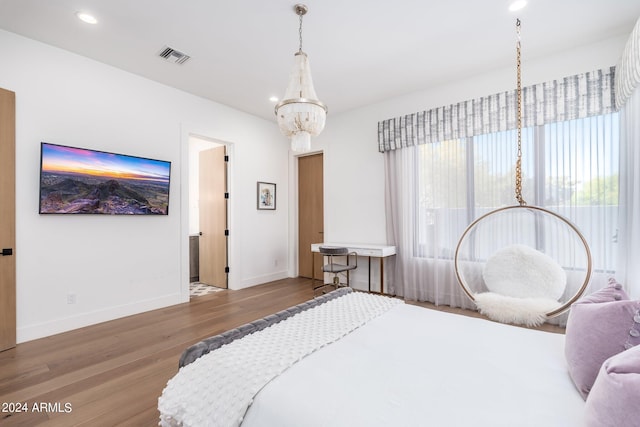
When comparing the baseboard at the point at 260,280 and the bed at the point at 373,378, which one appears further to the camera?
the baseboard at the point at 260,280

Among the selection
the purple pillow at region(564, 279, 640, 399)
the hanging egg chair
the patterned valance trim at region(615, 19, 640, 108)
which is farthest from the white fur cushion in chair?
the patterned valance trim at region(615, 19, 640, 108)

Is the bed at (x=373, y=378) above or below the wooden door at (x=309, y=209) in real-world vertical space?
below

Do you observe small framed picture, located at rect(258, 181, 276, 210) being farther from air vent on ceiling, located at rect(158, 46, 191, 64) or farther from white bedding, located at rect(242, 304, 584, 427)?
white bedding, located at rect(242, 304, 584, 427)

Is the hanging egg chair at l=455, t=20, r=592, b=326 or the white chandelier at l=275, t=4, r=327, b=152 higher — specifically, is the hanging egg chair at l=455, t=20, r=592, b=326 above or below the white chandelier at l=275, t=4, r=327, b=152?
below

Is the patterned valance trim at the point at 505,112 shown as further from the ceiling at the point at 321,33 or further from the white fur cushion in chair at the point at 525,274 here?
the white fur cushion in chair at the point at 525,274

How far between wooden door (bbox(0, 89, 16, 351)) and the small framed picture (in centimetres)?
297

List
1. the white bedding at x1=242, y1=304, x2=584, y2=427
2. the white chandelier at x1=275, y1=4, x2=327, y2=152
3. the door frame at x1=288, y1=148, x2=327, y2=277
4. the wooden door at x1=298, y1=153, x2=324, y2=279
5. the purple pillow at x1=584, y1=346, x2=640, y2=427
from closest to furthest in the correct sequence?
1. the purple pillow at x1=584, y1=346, x2=640, y2=427
2. the white bedding at x1=242, y1=304, x2=584, y2=427
3. the white chandelier at x1=275, y1=4, x2=327, y2=152
4. the wooden door at x1=298, y1=153, x2=324, y2=279
5. the door frame at x1=288, y1=148, x2=327, y2=277

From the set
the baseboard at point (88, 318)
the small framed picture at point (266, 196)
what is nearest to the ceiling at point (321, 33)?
the small framed picture at point (266, 196)

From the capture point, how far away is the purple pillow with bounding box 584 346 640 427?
2.35ft

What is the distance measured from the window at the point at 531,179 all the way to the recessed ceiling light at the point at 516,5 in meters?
1.30

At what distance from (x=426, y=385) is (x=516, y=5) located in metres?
2.91

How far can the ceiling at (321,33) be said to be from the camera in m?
2.38

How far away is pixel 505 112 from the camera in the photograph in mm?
3320

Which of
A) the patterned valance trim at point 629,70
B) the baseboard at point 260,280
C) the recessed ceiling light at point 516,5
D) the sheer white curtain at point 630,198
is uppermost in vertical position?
the recessed ceiling light at point 516,5
